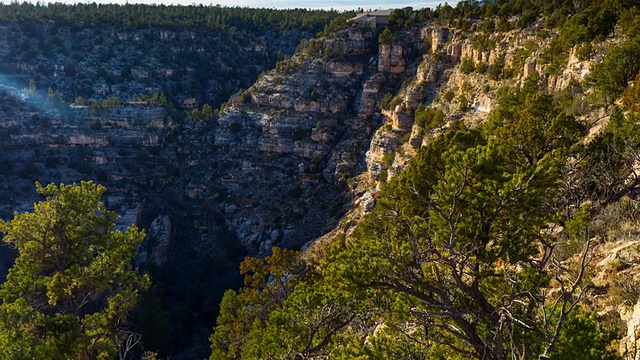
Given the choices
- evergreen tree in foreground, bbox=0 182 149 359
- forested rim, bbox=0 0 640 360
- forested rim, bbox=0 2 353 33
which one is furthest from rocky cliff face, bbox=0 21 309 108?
evergreen tree in foreground, bbox=0 182 149 359

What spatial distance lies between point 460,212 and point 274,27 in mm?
82587

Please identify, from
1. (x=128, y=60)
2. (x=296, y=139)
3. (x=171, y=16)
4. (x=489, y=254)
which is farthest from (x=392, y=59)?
(x=171, y=16)

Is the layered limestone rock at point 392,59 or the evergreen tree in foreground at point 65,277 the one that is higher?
the layered limestone rock at point 392,59

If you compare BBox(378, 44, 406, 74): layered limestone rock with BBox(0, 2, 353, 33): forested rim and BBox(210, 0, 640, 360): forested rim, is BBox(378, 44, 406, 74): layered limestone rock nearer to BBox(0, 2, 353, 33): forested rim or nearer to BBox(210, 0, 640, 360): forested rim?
BBox(210, 0, 640, 360): forested rim

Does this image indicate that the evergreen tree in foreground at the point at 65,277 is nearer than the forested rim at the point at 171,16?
Yes

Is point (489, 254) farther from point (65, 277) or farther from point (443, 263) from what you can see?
point (65, 277)

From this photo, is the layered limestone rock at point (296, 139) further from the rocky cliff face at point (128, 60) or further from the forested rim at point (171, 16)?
the forested rim at point (171, 16)

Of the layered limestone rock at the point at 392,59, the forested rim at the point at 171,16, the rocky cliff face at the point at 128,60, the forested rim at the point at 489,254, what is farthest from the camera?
the forested rim at the point at 171,16

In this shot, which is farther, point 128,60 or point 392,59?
point 128,60

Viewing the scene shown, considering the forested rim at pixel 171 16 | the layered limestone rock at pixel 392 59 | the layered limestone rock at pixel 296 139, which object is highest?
the forested rim at pixel 171 16

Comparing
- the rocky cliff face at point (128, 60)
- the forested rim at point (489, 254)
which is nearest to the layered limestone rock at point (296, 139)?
the rocky cliff face at point (128, 60)

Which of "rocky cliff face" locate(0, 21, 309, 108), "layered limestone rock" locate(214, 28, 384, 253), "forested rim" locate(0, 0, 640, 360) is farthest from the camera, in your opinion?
"rocky cliff face" locate(0, 21, 309, 108)

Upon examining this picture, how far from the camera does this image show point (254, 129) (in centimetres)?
5544

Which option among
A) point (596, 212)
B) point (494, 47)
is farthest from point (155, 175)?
point (596, 212)
